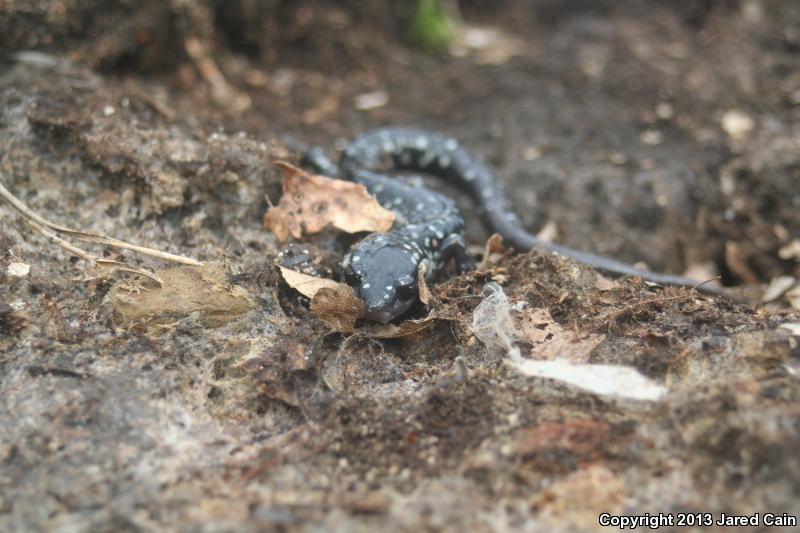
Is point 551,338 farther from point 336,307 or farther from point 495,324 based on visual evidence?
point 336,307

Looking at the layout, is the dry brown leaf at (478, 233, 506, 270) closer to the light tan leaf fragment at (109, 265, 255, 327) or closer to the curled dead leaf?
the curled dead leaf

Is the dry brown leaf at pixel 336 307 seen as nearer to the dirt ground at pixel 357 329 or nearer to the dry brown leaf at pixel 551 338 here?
the dirt ground at pixel 357 329

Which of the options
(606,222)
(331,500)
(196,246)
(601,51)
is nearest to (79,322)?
(196,246)

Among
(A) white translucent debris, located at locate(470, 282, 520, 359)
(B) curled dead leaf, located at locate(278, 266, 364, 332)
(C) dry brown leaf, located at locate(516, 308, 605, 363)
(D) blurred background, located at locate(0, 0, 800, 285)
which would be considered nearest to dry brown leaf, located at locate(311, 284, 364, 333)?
(B) curled dead leaf, located at locate(278, 266, 364, 332)

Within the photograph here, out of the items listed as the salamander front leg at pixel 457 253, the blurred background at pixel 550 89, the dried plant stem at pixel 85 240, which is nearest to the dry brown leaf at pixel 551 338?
the salamander front leg at pixel 457 253

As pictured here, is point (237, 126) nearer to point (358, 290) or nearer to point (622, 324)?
point (358, 290)
